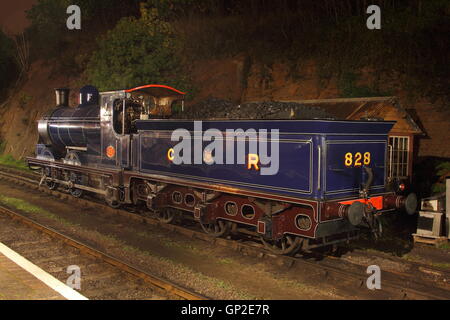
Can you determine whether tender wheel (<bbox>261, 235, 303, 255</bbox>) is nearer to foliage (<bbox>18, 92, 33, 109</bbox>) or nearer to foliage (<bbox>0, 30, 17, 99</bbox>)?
foliage (<bbox>18, 92, 33, 109</bbox>)

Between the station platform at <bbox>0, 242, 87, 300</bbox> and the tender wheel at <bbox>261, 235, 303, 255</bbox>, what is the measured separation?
12.3 feet

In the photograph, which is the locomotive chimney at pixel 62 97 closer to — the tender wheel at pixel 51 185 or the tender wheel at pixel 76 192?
the tender wheel at pixel 51 185

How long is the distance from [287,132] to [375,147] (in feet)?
6.64

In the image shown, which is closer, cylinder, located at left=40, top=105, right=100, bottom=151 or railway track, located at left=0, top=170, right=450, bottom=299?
railway track, located at left=0, top=170, right=450, bottom=299

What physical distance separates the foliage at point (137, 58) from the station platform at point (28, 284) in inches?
411

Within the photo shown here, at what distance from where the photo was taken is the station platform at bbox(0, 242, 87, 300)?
5980 millimetres

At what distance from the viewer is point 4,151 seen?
31.4 m

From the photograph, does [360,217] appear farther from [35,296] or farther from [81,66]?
[81,66]

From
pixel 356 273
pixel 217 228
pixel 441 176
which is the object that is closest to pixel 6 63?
pixel 217 228

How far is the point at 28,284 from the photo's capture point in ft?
21.2

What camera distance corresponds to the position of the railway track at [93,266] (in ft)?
20.6

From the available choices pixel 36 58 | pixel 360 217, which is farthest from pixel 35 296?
pixel 36 58

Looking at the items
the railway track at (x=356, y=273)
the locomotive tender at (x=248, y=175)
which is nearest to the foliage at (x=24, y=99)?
the locomotive tender at (x=248, y=175)

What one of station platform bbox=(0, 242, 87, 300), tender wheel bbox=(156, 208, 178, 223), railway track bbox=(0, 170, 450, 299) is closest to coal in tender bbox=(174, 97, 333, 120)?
tender wheel bbox=(156, 208, 178, 223)
